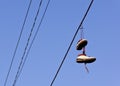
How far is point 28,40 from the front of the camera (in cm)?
820


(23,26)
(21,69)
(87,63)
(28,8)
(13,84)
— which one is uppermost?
(28,8)

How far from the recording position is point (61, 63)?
21.0 feet

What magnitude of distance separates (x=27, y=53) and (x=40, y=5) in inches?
54.0

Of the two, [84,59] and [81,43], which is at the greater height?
[81,43]

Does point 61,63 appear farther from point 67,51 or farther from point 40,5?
point 40,5

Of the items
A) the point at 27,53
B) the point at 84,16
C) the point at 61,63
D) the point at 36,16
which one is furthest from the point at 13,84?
the point at 84,16

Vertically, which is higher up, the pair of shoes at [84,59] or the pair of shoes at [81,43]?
the pair of shoes at [81,43]

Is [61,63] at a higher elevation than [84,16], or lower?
lower

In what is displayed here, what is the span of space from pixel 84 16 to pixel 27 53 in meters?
2.71

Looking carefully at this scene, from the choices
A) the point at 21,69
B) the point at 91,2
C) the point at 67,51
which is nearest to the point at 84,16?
the point at 91,2

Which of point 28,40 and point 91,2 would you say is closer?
point 91,2

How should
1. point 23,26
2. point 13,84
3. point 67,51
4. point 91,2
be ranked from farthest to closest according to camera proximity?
point 13,84 < point 23,26 < point 67,51 < point 91,2

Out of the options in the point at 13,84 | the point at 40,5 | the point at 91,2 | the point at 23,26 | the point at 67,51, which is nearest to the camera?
the point at 91,2

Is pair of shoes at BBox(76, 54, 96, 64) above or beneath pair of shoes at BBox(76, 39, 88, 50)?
beneath
